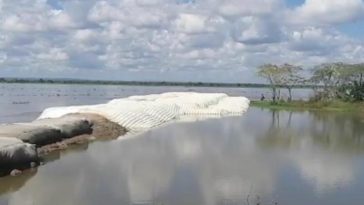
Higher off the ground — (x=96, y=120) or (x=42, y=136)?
(x=42, y=136)

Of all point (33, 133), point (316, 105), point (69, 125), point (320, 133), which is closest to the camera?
point (33, 133)

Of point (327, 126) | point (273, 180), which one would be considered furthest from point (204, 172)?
point (327, 126)

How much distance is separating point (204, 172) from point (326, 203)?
17.8 feet

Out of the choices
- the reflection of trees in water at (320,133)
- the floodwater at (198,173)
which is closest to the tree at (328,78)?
the reflection of trees in water at (320,133)

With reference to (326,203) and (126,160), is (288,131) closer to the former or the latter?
(126,160)

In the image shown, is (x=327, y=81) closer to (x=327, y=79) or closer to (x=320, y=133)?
(x=327, y=79)

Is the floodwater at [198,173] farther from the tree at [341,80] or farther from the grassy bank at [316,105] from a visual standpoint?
the tree at [341,80]

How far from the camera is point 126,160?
22.6m

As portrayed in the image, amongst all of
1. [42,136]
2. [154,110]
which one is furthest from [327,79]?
[42,136]

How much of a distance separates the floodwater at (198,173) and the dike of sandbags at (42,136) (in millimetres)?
694

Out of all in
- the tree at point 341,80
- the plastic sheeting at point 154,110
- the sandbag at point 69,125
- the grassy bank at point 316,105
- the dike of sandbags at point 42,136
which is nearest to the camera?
the dike of sandbags at point 42,136

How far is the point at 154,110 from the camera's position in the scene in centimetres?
4331

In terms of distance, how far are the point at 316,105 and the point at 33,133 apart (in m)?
48.4

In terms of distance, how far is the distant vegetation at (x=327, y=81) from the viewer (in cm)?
6800
